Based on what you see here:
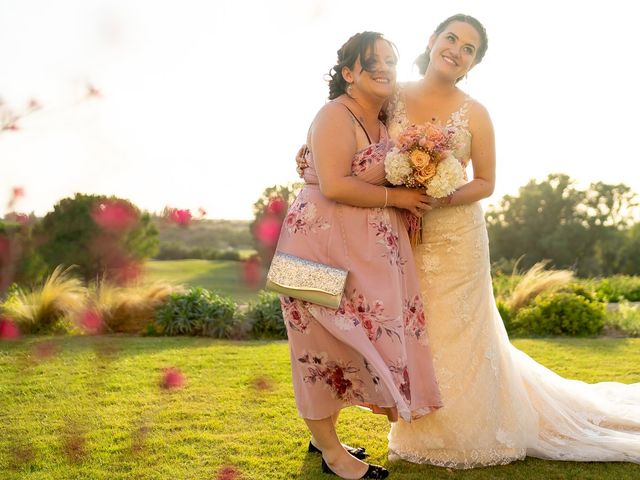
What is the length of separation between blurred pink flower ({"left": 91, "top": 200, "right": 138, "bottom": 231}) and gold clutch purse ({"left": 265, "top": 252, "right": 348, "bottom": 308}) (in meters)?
9.56

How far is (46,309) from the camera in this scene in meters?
10.6

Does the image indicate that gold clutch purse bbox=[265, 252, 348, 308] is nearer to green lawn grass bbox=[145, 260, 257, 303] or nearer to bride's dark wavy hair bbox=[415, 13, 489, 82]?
bride's dark wavy hair bbox=[415, 13, 489, 82]

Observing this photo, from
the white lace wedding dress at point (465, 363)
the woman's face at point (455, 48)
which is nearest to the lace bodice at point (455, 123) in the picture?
the white lace wedding dress at point (465, 363)

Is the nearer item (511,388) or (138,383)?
(511,388)

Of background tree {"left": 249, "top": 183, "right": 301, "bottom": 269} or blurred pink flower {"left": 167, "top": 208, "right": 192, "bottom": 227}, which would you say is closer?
blurred pink flower {"left": 167, "top": 208, "right": 192, "bottom": 227}

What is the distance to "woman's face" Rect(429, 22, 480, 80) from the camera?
423cm

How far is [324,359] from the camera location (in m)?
3.97

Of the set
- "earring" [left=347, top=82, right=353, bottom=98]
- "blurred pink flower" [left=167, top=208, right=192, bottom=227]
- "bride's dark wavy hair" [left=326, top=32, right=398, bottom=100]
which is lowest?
"blurred pink flower" [left=167, top=208, right=192, bottom=227]

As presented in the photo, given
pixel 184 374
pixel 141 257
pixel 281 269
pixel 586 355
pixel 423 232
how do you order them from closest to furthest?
pixel 281 269 → pixel 423 232 → pixel 184 374 → pixel 586 355 → pixel 141 257

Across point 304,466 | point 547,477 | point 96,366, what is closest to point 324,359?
point 304,466

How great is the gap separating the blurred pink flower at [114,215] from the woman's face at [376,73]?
9742mm

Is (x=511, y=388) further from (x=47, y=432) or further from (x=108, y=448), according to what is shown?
(x=47, y=432)

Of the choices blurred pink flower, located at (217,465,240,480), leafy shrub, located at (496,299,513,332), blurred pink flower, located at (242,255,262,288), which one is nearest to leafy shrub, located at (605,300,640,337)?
leafy shrub, located at (496,299,513,332)

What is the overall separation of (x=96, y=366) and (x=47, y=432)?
251 cm
